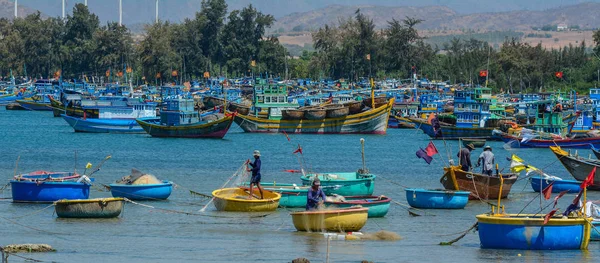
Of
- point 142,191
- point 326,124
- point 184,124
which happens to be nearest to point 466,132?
point 326,124

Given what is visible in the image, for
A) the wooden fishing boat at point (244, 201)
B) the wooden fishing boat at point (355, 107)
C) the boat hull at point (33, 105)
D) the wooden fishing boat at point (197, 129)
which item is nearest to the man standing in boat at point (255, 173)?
the wooden fishing boat at point (244, 201)

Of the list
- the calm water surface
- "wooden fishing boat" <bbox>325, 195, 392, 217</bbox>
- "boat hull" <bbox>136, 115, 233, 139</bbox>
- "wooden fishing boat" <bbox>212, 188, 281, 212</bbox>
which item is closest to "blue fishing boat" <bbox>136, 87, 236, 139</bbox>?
"boat hull" <bbox>136, 115, 233, 139</bbox>

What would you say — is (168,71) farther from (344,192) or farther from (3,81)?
(344,192)

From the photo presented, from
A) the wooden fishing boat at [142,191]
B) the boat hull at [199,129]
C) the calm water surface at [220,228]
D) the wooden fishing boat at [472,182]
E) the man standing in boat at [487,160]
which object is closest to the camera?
the calm water surface at [220,228]

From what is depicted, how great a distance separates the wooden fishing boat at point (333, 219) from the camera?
28.3 metres

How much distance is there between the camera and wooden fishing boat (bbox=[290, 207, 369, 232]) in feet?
92.8

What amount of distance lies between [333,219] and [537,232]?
532 cm

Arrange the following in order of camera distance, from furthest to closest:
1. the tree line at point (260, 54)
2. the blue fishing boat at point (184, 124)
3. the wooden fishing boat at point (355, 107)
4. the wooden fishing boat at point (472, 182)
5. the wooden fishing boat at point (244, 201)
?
the tree line at point (260, 54), the wooden fishing boat at point (355, 107), the blue fishing boat at point (184, 124), the wooden fishing boat at point (472, 182), the wooden fishing boat at point (244, 201)

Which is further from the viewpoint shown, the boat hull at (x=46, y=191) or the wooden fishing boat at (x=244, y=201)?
the boat hull at (x=46, y=191)

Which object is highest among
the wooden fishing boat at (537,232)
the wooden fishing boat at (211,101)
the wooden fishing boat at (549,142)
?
the wooden fishing boat at (537,232)

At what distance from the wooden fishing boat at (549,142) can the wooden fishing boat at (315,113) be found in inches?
656

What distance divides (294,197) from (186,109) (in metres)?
44.6

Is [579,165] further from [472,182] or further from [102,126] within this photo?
[102,126]

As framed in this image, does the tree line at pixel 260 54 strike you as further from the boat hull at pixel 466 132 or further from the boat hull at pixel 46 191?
the boat hull at pixel 46 191
